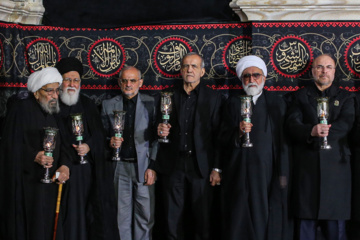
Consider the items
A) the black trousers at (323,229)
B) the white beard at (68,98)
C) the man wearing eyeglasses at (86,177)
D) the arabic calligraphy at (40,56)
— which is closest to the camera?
the black trousers at (323,229)

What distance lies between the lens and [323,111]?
13.9ft

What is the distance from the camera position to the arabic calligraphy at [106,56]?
563 centimetres

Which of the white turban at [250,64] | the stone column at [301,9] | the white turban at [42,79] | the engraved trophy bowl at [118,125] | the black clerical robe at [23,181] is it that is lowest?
the black clerical robe at [23,181]

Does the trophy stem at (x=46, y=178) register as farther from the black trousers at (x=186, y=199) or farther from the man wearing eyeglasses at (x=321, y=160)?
the man wearing eyeglasses at (x=321, y=160)

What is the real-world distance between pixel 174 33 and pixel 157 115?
110 cm

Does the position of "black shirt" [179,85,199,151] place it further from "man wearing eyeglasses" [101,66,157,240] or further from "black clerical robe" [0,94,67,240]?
"black clerical robe" [0,94,67,240]

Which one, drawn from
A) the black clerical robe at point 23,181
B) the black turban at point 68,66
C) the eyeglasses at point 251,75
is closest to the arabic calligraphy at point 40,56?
the black turban at point 68,66

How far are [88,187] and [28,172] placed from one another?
→ 2.08ft

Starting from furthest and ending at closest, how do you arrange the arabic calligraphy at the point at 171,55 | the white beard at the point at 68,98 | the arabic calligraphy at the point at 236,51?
the arabic calligraphy at the point at 171,55, the arabic calligraphy at the point at 236,51, the white beard at the point at 68,98

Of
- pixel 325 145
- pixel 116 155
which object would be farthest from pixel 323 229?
pixel 116 155

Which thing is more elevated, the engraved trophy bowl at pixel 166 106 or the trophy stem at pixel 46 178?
the engraved trophy bowl at pixel 166 106

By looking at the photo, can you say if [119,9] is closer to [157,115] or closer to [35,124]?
[157,115]

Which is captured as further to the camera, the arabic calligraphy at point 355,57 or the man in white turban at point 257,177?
the arabic calligraphy at point 355,57

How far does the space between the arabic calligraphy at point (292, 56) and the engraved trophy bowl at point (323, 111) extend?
1054 millimetres
